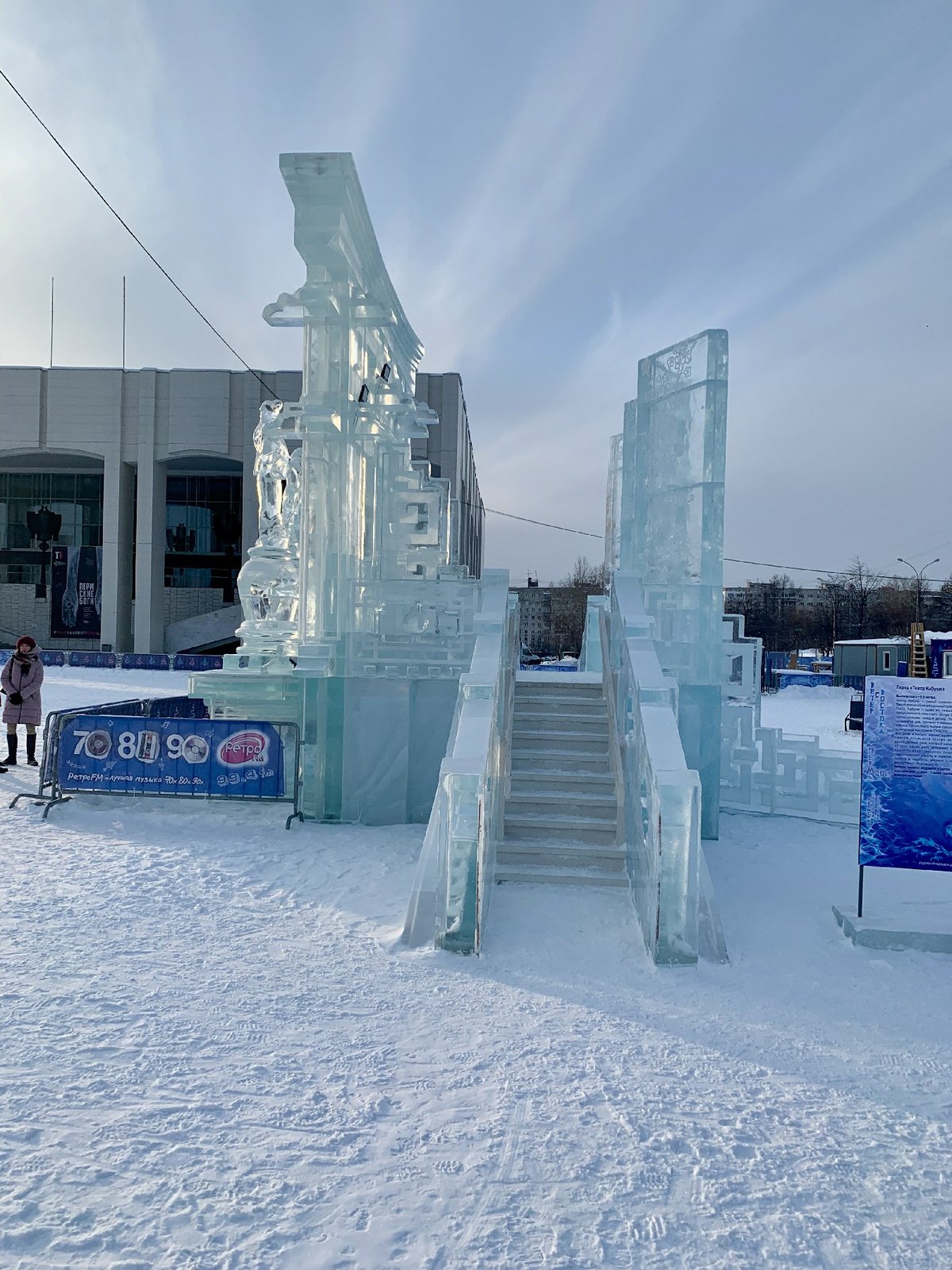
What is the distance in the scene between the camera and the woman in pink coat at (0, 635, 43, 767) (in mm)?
10984

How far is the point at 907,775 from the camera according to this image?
5.93m

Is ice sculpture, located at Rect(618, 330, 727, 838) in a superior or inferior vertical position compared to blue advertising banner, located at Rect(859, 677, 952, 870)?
superior

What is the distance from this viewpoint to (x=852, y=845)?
8406mm

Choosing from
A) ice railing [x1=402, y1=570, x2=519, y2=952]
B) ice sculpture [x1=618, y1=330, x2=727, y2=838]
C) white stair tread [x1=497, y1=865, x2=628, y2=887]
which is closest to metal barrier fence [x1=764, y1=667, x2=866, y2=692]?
ice sculpture [x1=618, y1=330, x2=727, y2=838]

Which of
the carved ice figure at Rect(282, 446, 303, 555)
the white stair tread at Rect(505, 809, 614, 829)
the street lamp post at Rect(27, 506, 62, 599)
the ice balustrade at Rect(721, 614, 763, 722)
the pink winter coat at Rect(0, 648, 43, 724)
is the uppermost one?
the street lamp post at Rect(27, 506, 62, 599)

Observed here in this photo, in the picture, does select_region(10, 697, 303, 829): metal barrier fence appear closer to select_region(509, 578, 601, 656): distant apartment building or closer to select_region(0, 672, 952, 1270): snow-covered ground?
select_region(0, 672, 952, 1270): snow-covered ground

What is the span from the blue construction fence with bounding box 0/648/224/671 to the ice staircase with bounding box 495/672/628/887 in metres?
27.7

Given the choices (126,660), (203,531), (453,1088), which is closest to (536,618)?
(203,531)

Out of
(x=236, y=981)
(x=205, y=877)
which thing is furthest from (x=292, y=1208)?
(x=205, y=877)

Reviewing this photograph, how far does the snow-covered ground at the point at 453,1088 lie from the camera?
2.81m

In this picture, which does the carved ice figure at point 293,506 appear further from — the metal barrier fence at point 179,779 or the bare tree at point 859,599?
the bare tree at point 859,599

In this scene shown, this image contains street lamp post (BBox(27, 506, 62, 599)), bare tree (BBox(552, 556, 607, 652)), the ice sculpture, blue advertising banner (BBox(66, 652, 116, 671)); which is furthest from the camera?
bare tree (BBox(552, 556, 607, 652))

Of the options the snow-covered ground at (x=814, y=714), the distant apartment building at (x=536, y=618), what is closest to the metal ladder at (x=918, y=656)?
the snow-covered ground at (x=814, y=714)

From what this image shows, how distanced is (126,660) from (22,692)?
25.0 meters
